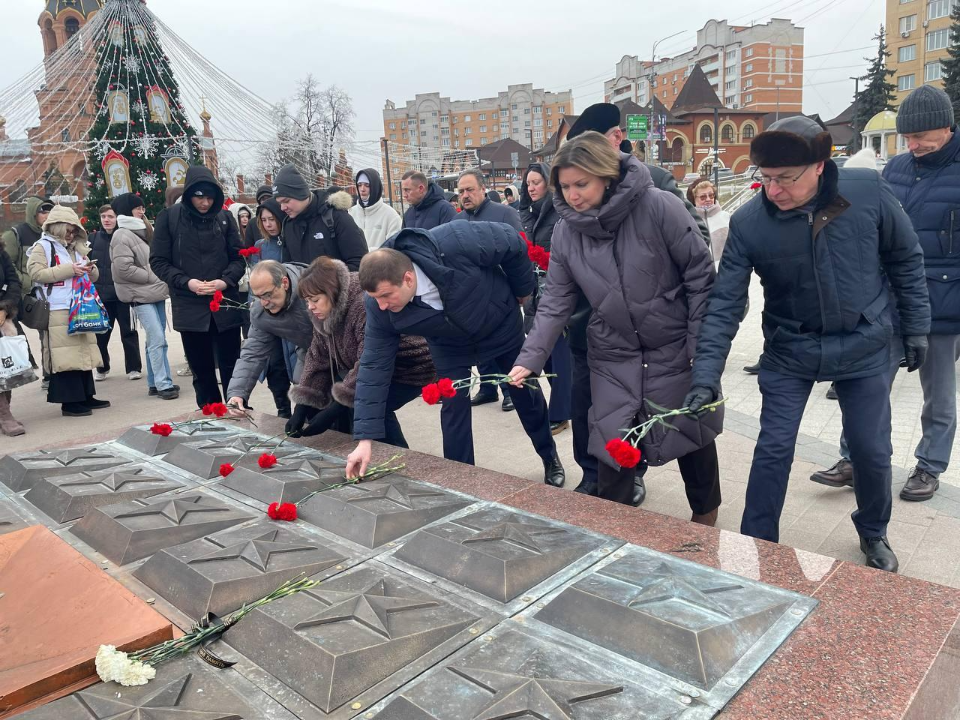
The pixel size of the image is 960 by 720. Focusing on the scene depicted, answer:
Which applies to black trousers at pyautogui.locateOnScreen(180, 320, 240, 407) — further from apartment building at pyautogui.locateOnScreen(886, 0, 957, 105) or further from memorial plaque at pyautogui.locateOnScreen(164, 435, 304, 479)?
apartment building at pyautogui.locateOnScreen(886, 0, 957, 105)

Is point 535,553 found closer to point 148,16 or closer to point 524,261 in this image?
point 524,261

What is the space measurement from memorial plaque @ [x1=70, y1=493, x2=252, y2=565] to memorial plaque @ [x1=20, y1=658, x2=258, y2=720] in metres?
0.77

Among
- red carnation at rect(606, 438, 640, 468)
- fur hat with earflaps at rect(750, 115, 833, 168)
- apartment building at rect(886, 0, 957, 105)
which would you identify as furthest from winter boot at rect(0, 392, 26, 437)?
apartment building at rect(886, 0, 957, 105)

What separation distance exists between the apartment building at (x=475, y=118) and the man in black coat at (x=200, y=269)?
299 ft

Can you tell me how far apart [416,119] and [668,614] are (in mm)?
99735

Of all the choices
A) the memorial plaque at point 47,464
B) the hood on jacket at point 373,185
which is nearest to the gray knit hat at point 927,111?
the memorial plaque at point 47,464

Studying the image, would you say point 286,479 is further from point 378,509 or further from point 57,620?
point 57,620

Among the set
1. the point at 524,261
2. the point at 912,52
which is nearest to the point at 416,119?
the point at 912,52

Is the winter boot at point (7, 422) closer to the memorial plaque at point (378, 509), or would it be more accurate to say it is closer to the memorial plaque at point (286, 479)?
the memorial plaque at point (286, 479)

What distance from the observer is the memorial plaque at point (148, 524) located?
2588mm

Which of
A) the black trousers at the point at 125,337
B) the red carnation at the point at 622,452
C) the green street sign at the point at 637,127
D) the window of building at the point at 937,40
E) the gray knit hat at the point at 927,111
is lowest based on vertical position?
the black trousers at the point at 125,337

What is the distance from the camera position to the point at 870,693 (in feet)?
5.48

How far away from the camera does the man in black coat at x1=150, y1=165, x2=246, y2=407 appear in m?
5.85

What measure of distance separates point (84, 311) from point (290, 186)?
8.50 ft
